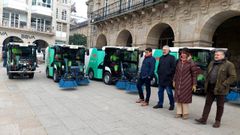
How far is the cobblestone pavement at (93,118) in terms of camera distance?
4984 mm

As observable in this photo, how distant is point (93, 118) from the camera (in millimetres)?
5863

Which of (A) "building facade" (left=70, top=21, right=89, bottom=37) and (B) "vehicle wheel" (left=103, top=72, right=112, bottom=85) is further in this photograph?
(A) "building facade" (left=70, top=21, right=89, bottom=37)

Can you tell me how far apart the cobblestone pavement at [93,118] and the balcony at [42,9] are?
27.7m

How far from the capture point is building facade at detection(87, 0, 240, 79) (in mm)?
13233

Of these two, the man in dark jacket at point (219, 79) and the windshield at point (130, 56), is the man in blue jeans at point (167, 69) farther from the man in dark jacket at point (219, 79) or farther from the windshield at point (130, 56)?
the windshield at point (130, 56)

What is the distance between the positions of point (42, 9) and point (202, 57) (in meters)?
29.0

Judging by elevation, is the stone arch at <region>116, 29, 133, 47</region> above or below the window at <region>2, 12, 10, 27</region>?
below

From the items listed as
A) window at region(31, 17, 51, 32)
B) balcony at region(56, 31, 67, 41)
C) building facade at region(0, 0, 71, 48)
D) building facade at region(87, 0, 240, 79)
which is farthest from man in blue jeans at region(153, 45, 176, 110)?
balcony at region(56, 31, 67, 41)

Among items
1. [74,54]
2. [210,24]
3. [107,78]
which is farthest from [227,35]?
[74,54]

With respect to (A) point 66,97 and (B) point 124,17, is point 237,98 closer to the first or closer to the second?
(A) point 66,97

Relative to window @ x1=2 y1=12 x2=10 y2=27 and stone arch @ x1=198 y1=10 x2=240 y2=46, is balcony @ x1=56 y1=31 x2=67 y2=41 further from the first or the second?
stone arch @ x1=198 y1=10 x2=240 y2=46

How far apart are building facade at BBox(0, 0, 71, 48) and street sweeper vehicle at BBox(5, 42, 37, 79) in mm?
18991

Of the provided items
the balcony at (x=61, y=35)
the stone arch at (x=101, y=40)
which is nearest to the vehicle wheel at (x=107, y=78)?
the stone arch at (x=101, y=40)

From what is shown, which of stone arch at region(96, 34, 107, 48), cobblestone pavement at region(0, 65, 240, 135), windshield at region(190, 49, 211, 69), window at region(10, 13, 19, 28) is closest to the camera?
cobblestone pavement at region(0, 65, 240, 135)
